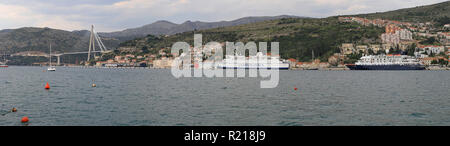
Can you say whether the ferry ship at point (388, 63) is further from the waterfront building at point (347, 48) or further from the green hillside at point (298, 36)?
the green hillside at point (298, 36)

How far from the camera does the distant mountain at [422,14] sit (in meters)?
162

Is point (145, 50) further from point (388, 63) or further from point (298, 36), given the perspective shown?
point (388, 63)

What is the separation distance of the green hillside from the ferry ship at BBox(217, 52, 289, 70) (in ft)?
31.3

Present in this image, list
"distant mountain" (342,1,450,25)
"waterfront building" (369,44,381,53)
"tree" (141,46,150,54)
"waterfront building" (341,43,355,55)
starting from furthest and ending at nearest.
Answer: "tree" (141,46,150,54) < "distant mountain" (342,1,450,25) < "waterfront building" (369,44,381,53) < "waterfront building" (341,43,355,55)

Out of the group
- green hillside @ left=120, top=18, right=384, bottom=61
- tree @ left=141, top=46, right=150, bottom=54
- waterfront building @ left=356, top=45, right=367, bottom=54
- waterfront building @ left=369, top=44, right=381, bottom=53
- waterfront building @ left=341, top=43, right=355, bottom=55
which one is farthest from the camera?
tree @ left=141, top=46, right=150, bottom=54

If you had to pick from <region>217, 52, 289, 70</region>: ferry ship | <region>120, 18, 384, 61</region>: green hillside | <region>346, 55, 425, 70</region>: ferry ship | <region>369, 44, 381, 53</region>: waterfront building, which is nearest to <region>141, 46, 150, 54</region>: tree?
<region>120, 18, 384, 61</region>: green hillside

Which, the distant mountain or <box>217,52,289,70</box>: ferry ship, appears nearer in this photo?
<box>217,52,289,70</box>: ferry ship

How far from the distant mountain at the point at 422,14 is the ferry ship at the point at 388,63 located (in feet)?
206

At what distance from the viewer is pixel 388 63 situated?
103500mm

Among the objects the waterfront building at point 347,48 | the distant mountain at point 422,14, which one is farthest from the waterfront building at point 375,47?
the distant mountain at point 422,14

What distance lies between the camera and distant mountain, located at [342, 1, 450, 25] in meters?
162

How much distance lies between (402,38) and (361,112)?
128 meters

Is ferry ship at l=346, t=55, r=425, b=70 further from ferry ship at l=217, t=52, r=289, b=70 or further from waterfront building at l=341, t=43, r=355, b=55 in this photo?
ferry ship at l=217, t=52, r=289, b=70

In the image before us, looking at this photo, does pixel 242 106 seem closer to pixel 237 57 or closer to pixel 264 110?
pixel 264 110
